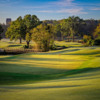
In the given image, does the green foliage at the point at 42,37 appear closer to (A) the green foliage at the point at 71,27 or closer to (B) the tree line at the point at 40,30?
(B) the tree line at the point at 40,30

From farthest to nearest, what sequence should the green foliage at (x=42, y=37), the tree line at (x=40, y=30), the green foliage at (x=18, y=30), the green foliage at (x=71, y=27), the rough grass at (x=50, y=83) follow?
the green foliage at (x=71, y=27) → the green foliage at (x=18, y=30) → the tree line at (x=40, y=30) → the green foliage at (x=42, y=37) → the rough grass at (x=50, y=83)

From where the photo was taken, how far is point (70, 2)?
7488 centimetres

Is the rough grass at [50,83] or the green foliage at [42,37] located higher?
the green foliage at [42,37]

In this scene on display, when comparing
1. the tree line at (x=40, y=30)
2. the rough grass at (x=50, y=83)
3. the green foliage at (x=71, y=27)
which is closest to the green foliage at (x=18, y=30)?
the tree line at (x=40, y=30)

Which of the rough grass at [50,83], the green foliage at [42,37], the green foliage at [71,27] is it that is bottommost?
the rough grass at [50,83]

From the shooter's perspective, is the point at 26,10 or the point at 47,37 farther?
the point at 26,10

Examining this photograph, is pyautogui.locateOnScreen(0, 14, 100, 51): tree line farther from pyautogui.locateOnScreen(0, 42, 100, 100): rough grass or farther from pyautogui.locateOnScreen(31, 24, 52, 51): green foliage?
pyautogui.locateOnScreen(0, 42, 100, 100): rough grass

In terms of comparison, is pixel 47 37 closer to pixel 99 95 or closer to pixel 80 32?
pixel 99 95

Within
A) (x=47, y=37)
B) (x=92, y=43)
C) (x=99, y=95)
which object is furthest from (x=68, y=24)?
(x=99, y=95)

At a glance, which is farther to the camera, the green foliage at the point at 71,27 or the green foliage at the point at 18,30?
the green foliage at the point at 71,27

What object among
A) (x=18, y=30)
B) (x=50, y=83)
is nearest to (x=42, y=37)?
(x=18, y=30)

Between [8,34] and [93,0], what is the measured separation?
43.6 metres

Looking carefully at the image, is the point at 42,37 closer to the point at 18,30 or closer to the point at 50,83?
the point at 18,30

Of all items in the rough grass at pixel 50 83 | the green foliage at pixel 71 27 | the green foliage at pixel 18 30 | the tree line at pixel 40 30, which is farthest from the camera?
the green foliage at pixel 71 27
